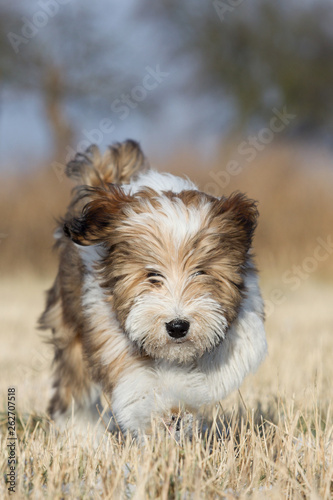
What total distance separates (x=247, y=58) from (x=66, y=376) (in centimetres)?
2436

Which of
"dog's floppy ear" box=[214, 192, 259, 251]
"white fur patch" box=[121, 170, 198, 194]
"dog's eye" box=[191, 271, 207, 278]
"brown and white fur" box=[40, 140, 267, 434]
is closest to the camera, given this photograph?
"brown and white fur" box=[40, 140, 267, 434]

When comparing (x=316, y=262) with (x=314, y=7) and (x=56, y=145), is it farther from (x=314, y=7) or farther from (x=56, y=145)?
(x=314, y=7)

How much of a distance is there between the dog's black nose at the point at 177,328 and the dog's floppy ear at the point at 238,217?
1.86ft

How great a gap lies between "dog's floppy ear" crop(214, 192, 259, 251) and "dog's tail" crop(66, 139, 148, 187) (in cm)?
111

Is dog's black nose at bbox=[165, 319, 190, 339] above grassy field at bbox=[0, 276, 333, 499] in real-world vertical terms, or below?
above

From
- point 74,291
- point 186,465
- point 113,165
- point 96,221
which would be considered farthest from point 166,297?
point 113,165

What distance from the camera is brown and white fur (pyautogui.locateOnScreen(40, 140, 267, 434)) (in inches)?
123

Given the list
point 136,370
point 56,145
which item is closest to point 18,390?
point 136,370

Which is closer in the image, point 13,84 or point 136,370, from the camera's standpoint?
point 136,370

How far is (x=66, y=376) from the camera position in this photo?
434 cm

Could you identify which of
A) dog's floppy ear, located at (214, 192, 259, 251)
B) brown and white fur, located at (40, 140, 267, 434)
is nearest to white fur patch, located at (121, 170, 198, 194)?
brown and white fur, located at (40, 140, 267, 434)

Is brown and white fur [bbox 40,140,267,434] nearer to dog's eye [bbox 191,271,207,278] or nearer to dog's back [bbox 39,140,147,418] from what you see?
dog's eye [bbox 191,271,207,278]

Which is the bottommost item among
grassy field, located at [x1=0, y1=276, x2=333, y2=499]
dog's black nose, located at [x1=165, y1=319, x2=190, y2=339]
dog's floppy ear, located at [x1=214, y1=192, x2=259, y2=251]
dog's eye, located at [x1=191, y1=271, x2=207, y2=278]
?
grassy field, located at [x1=0, y1=276, x2=333, y2=499]

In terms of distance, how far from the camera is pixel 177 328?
3.02 meters
